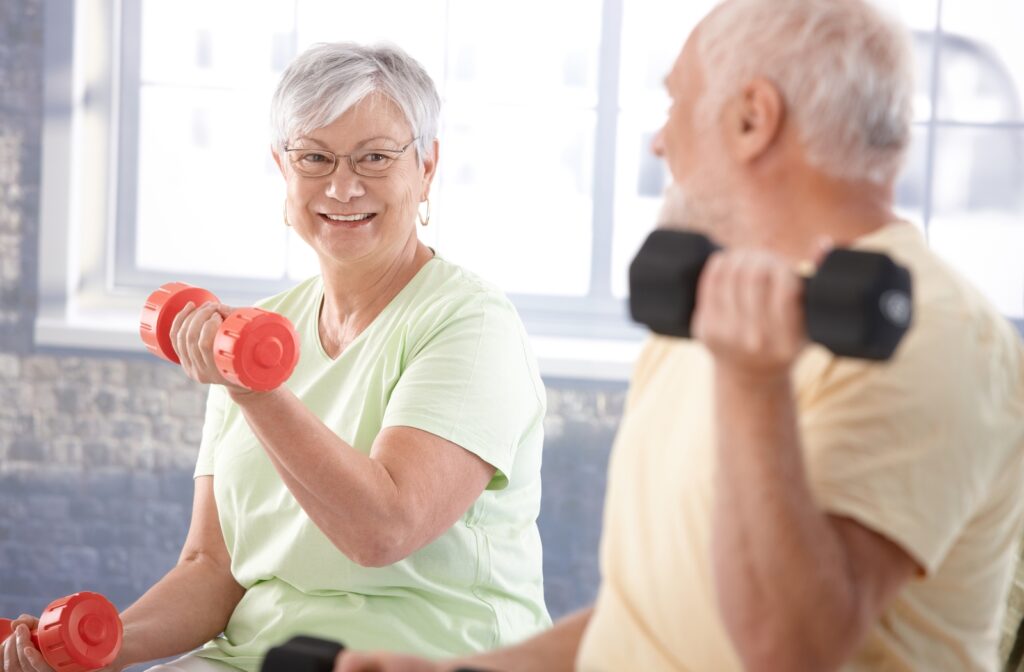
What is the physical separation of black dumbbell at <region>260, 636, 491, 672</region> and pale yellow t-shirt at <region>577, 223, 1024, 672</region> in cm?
19

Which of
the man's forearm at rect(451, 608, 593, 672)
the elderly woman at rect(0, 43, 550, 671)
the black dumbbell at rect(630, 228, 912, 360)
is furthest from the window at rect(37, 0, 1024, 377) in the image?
the black dumbbell at rect(630, 228, 912, 360)

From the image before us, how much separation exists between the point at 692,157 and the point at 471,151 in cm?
296

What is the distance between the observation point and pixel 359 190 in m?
1.84

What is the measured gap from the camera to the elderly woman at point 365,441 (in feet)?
5.13

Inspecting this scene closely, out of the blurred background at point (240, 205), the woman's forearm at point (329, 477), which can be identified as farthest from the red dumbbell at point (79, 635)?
the blurred background at point (240, 205)

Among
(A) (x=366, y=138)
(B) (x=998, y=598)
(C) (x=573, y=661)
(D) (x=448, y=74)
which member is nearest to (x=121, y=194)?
(D) (x=448, y=74)

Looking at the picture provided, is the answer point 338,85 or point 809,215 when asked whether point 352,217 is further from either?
point 809,215

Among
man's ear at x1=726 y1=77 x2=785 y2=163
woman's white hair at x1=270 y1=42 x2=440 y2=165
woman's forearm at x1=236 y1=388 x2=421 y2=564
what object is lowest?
woman's forearm at x1=236 y1=388 x2=421 y2=564

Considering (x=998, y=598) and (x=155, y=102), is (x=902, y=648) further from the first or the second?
(x=155, y=102)

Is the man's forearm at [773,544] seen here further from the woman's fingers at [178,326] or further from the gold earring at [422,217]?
the gold earring at [422,217]

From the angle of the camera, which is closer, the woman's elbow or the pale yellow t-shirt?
the pale yellow t-shirt

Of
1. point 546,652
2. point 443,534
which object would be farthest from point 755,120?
point 443,534

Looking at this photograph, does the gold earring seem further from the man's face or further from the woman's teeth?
the man's face

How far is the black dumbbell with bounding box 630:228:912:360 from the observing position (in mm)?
784
